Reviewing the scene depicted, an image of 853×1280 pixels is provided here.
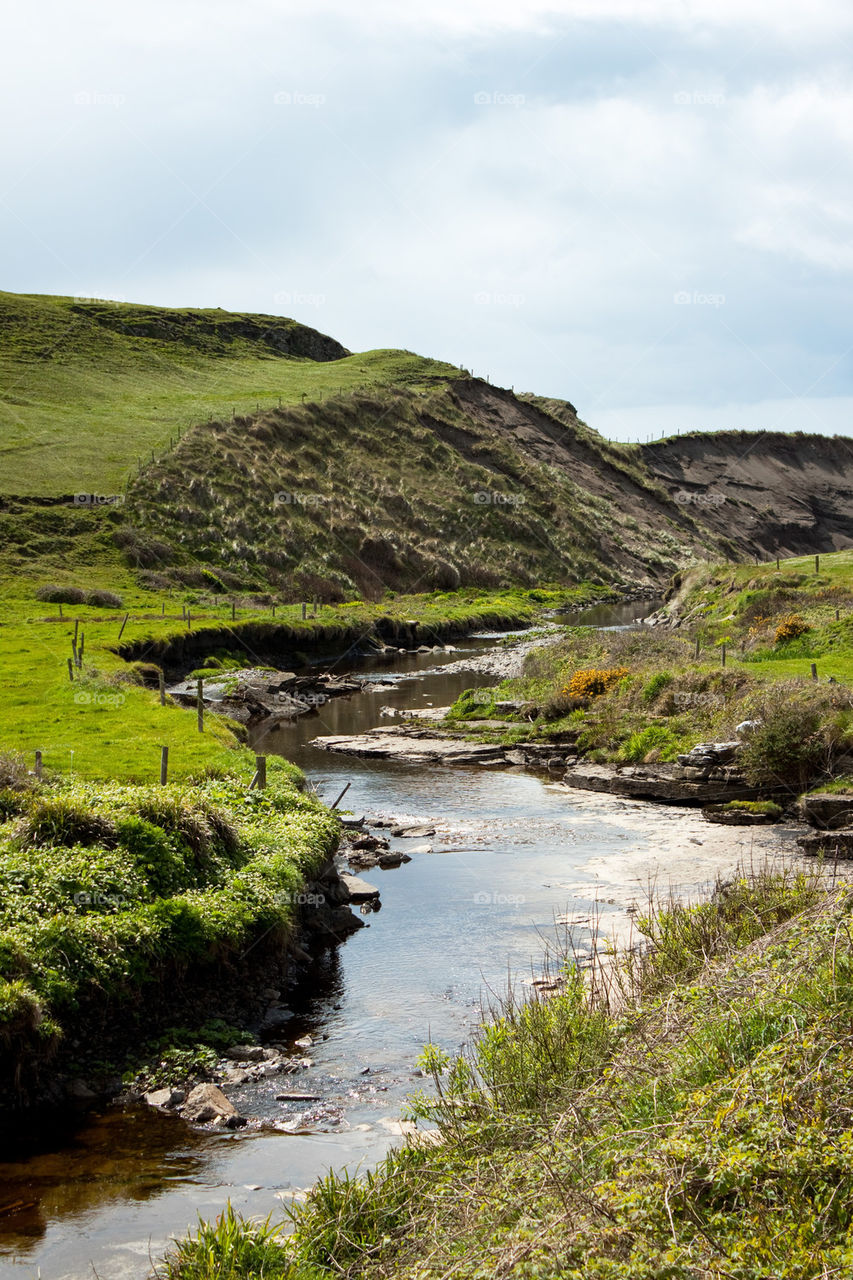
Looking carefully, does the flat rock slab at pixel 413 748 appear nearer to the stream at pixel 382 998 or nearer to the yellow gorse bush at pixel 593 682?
the stream at pixel 382 998

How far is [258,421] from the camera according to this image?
10881 centimetres

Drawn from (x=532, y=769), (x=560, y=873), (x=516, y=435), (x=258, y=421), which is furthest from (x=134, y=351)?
(x=560, y=873)

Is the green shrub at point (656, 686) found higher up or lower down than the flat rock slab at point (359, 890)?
higher up

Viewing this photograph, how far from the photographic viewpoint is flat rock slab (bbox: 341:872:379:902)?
22.0 meters

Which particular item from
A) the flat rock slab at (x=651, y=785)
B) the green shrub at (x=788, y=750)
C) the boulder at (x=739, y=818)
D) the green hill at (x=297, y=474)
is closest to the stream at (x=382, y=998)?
the boulder at (x=739, y=818)

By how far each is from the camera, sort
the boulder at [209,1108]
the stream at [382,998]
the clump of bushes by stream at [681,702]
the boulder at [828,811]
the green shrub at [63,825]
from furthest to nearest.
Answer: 1. the clump of bushes by stream at [681,702]
2. the boulder at [828,811]
3. the green shrub at [63,825]
4. the boulder at [209,1108]
5. the stream at [382,998]

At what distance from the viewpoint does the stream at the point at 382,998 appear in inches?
424

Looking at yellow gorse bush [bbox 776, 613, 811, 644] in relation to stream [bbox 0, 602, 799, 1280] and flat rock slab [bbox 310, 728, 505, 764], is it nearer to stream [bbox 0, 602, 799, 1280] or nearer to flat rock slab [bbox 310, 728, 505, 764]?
flat rock slab [bbox 310, 728, 505, 764]

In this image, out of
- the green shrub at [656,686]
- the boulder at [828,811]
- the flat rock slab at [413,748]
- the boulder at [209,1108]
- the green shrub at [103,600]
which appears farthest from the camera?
the green shrub at [103,600]

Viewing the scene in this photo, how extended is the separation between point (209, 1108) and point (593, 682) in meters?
29.6

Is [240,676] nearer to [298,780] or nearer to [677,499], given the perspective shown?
[298,780]

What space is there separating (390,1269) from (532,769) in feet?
91.2

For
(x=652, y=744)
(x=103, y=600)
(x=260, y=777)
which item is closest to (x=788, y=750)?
(x=652, y=744)

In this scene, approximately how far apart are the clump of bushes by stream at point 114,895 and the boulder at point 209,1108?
1.99 meters
